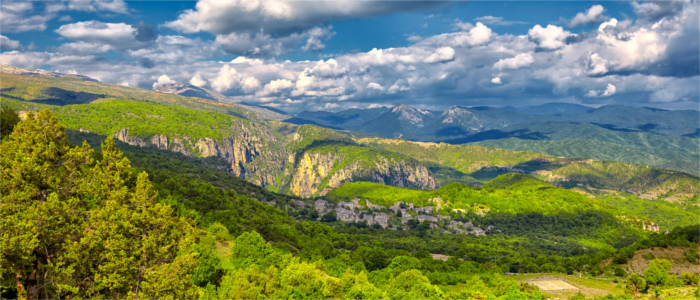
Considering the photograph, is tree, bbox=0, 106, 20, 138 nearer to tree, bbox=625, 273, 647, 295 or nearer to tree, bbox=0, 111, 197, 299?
tree, bbox=0, 111, 197, 299

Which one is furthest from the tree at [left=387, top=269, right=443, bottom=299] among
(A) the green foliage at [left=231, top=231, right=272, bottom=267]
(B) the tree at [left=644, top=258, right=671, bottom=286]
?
(B) the tree at [left=644, top=258, right=671, bottom=286]

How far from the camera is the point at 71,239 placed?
4338cm

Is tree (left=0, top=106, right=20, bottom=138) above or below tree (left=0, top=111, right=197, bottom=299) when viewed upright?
above

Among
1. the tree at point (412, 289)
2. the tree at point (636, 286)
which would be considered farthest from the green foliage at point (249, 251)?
the tree at point (636, 286)

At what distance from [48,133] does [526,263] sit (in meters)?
193

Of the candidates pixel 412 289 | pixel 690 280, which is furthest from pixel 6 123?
pixel 690 280

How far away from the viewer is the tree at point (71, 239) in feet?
130

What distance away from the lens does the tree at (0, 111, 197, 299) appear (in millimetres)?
39688

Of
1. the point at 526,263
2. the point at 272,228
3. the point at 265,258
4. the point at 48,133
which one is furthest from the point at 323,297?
the point at 526,263

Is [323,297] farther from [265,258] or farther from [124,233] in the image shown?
[124,233]

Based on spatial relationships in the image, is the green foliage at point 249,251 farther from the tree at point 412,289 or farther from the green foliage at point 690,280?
the green foliage at point 690,280

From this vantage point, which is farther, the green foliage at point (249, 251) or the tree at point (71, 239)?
the green foliage at point (249, 251)

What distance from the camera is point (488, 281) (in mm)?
124438

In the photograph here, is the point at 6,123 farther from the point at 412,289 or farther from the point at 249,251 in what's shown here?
the point at 412,289
